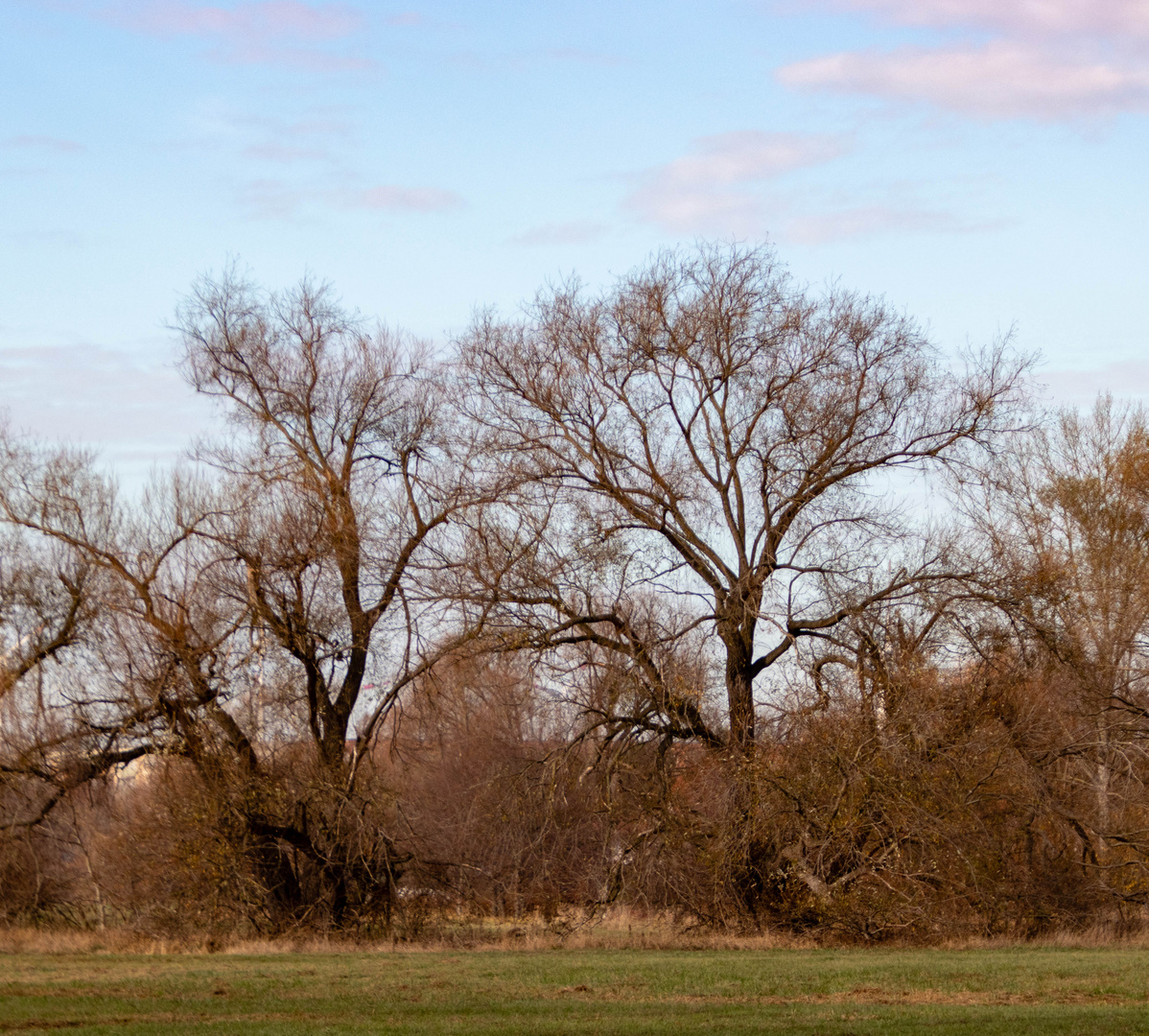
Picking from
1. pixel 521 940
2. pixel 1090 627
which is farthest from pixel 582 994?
pixel 1090 627

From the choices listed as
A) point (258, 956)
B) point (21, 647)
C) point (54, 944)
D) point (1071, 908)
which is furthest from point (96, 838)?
point (1071, 908)

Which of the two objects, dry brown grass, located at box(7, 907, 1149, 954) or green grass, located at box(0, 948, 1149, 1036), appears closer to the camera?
green grass, located at box(0, 948, 1149, 1036)

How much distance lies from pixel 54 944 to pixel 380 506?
9272 mm

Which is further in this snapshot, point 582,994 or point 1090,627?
point 1090,627

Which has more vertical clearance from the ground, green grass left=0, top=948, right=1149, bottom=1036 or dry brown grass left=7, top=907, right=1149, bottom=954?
green grass left=0, top=948, right=1149, bottom=1036

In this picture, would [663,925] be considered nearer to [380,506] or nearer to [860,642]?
[860,642]

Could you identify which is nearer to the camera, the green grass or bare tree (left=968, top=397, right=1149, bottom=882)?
the green grass

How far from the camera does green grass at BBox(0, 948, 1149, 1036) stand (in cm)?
1149

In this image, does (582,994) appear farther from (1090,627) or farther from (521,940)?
(1090,627)

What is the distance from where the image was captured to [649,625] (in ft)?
76.9

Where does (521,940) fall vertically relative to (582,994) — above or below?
below

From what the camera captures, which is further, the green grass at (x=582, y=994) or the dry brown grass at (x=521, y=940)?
the dry brown grass at (x=521, y=940)

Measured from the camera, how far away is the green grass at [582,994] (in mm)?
11492

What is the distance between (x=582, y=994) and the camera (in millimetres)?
13875
